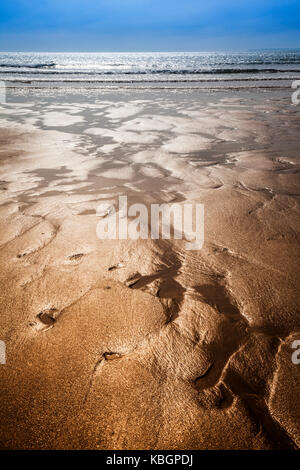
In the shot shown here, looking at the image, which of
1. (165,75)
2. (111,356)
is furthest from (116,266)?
(165,75)

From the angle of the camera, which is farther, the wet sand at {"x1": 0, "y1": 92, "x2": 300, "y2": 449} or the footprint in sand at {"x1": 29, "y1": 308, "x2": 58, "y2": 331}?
Answer: the footprint in sand at {"x1": 29, "y1": 308, "x2": 58, "y2": 331}

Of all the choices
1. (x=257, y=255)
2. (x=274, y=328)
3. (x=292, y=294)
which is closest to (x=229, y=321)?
(x=274, y=328)

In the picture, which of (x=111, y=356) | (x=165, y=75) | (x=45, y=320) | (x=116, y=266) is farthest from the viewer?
(x=165, y=75)

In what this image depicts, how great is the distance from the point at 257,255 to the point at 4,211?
210 cm

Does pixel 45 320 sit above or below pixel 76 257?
below

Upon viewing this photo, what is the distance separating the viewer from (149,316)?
1.34 metres

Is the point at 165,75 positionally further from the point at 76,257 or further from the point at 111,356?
the point at 111,356

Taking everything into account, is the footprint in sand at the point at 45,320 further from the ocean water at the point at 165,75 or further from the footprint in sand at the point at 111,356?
the ocean water at the point at 165,75

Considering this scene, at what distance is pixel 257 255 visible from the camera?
69.9 inches

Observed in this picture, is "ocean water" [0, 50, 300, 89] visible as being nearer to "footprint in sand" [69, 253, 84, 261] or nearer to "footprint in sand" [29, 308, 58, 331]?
"footprint in sand" [69, 253, 84, 261]

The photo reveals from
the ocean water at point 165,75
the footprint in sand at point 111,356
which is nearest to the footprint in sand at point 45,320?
the footprint in sand at point 111,356

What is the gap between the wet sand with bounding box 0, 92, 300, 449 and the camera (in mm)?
941

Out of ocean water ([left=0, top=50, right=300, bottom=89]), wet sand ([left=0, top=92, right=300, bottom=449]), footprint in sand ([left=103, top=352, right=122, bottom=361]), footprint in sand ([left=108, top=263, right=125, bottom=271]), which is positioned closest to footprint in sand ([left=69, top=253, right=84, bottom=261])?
wet sand ([left=0, top=92, right=300, bottom=449])

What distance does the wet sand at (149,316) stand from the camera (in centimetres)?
94
